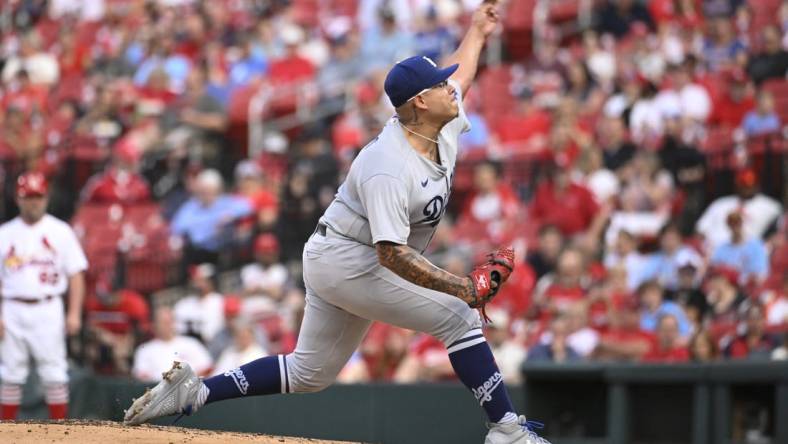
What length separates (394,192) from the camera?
19.2 feet

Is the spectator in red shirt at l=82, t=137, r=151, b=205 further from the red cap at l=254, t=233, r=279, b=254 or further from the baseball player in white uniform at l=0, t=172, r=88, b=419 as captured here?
the baseball player in white uniform at l=0, t=172, r=88, b=419

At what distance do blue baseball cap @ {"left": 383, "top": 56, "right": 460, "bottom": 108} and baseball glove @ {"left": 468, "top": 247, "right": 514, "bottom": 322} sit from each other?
795 mm

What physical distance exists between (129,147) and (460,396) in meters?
6.65

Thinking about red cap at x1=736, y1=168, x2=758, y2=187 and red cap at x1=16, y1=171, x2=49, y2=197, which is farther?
red cap at x1=736, y1=168, x2=758, y2=187

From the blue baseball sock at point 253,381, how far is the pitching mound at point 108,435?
21 centimetres

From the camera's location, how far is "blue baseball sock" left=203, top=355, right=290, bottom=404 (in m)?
6.56

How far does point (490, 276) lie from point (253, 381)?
1355 mm

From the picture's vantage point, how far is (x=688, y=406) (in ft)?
26.9

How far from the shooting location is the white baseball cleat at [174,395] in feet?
21.7

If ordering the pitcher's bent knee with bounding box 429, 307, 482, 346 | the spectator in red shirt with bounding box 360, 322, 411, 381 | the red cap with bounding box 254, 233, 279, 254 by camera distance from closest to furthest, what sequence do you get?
the pitcher's bent knee with bounding box 429, 307, 482, 346, the spectator in red shirt with bounding box 360, 322, 411, 381, the red cap with bounding box 254, 233, 279, 254

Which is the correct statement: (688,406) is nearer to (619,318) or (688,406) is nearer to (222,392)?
(619,318)

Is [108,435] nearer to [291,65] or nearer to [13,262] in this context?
[13,262]

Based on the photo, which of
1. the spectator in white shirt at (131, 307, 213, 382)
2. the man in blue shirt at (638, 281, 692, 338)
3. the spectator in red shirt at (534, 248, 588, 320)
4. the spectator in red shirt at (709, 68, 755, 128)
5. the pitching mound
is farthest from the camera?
the spectator in red shirt at (709, 68, 755, 128)

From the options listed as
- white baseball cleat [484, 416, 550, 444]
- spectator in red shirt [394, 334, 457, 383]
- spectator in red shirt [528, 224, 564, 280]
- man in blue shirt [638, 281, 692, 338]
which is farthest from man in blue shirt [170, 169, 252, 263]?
white baseball cleat [484, 416, 550, 444]
